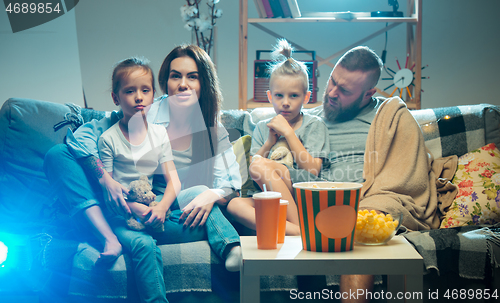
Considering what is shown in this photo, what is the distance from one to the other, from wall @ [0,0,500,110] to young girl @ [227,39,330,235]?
101 cm

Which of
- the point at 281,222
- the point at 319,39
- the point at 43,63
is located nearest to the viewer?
the point at 281,222

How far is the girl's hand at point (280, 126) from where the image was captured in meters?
1.50

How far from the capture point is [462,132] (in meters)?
1.56

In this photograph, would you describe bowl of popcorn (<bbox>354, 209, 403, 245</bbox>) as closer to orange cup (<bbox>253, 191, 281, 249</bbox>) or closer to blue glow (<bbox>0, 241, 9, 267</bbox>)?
orange cup (<bbox>253, 191, 281, 249</bbox>)

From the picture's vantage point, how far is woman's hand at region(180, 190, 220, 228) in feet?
4.07

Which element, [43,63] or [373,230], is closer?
[373,230]

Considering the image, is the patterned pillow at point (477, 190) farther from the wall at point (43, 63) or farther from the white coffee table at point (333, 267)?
the wall at point (43, 63)

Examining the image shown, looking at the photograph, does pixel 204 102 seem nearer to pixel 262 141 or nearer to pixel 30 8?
pixel 262 141

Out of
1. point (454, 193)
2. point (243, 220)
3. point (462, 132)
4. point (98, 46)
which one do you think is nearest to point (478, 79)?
point (462, 132)

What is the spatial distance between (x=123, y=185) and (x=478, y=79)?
2387mm

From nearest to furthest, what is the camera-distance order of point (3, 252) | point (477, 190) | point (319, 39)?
point (3, 252), point (477, 190), point (319, 39)

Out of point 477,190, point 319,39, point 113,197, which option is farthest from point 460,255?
point 319,39

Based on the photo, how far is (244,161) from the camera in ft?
5.00

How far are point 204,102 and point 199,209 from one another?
1.48ft
